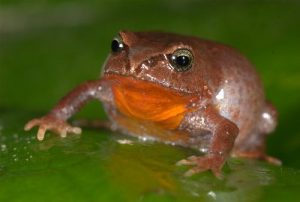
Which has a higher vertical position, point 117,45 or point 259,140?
point 117,45

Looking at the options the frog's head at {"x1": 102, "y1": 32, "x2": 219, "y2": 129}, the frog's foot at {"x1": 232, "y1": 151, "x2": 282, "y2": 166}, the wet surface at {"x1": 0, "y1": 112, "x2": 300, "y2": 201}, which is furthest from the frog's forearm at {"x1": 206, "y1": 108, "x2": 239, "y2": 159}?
the frog's foot at {"x1": 232, "y1": 151, "x2": 282, "y2": 166}

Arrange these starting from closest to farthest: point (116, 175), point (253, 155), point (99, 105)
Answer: point (116, 175)
point (253, 155)
point (99, 105)

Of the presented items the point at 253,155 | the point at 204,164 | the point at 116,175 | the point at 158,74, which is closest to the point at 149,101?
the point at 158,74

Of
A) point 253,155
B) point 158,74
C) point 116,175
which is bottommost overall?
point 253,155

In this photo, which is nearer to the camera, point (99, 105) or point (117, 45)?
point (117, 45)

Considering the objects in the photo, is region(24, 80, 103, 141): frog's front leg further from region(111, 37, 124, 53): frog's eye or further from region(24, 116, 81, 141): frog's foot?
region(111, 37, 124, 53): frog's eye

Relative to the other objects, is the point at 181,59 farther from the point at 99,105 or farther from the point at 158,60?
the point at 99,105

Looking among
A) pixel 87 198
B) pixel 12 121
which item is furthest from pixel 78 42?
pixel 87 198

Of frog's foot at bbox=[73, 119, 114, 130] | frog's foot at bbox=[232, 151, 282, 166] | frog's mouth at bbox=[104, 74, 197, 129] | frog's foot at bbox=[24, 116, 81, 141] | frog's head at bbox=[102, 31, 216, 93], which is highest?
frog's head at bbox=[102, 31, 216, 93]
